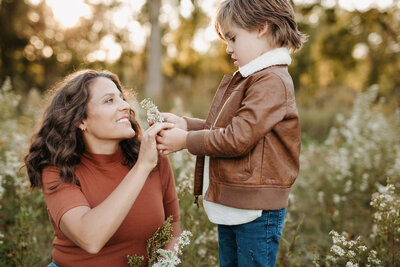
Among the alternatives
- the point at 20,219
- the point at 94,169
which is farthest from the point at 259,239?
the point at 20,219

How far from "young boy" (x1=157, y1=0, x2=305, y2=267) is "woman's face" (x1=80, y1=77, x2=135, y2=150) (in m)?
0.40

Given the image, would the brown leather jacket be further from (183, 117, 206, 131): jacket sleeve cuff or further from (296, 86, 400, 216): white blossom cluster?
(296, 86, 400, 216): white blossom cluster

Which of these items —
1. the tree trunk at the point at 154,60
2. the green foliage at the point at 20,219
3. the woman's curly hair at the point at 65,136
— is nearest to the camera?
the woman's curly hair at the point at 65,136

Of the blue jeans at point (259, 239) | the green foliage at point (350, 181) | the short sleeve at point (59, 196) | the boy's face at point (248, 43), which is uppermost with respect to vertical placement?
the boy's face at point (248, 43)

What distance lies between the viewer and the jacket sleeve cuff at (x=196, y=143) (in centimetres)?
195

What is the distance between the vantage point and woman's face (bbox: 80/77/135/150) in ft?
7.53

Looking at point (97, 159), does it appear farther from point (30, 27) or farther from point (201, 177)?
point (30, 27)

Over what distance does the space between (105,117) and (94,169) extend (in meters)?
0.35

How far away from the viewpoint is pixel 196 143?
197cm

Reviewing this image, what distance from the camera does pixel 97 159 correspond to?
2.34 metres

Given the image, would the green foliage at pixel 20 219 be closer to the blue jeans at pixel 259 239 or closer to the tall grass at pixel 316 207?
the tall grass at pixel 316 207

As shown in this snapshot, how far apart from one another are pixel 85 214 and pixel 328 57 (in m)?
21.4

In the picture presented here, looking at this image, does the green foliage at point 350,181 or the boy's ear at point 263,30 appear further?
the green foliage at point 350,181

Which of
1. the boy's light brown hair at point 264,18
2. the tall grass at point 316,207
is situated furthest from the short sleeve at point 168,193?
the boy's light brown hair at point 264,18
